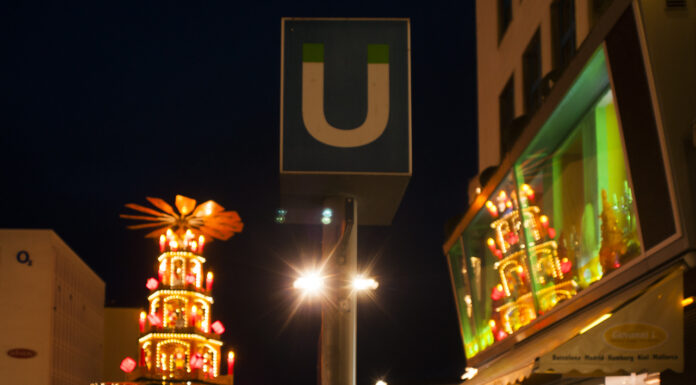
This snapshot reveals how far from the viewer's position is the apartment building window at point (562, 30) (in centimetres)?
1678

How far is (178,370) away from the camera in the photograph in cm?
4641

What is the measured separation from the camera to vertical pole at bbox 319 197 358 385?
13.0 meters

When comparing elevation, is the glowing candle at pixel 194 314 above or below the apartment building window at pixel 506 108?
above

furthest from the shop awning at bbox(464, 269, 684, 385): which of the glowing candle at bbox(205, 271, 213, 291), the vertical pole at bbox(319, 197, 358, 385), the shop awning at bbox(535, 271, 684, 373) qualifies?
the glowing candle at bbox(205, 271, 213, 291)

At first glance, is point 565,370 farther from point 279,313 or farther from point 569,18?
point 279,313

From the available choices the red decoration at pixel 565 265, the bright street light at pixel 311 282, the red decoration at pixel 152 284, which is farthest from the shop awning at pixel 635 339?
the red decoration at pixel 152 284

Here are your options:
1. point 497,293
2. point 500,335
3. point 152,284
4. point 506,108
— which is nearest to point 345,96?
point 497,293

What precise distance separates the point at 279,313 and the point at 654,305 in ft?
208

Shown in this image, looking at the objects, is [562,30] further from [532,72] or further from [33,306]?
[33,306]

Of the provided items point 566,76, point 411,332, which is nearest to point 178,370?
point 411,332

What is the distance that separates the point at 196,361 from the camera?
46500mm

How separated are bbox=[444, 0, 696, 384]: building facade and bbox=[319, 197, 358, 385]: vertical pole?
5.85 feet

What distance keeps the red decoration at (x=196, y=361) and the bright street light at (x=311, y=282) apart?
1326 inches

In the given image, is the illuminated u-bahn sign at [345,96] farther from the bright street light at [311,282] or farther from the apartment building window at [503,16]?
the apartment building window at [503,16]
